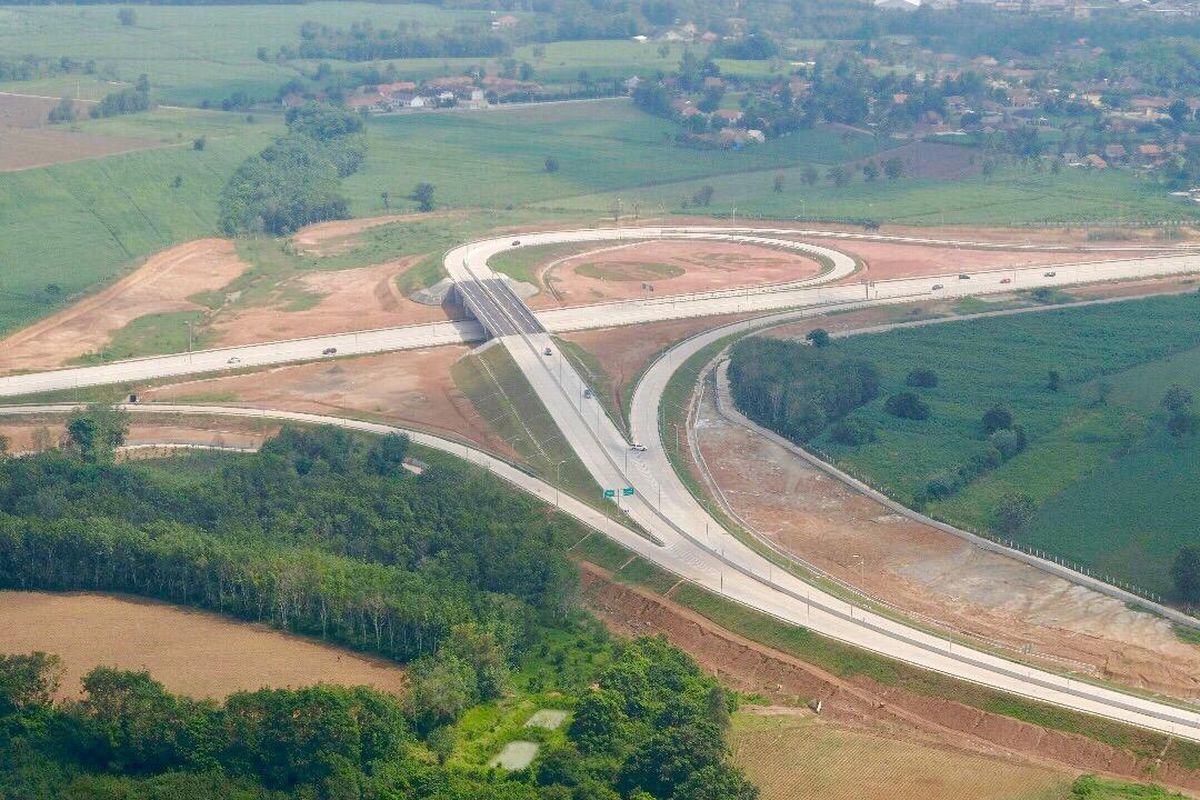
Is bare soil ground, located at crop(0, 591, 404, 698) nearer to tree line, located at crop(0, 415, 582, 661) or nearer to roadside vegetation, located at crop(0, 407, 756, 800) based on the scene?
roadside vegetation, located at crop(0, 407, 756, 800)

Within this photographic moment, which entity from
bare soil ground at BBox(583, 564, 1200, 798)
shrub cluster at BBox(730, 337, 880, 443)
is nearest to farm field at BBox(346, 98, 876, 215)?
shrub cluster at BBox(730, 337, 880, 443)

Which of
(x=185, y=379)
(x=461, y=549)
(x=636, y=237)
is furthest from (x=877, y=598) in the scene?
(x=636, y=237)

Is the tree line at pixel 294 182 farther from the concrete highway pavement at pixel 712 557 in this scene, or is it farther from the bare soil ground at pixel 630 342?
the bare soil ground at pixel 630 342

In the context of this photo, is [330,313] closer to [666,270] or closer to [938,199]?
[666,270]

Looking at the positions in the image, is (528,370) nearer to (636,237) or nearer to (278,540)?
(278,540)

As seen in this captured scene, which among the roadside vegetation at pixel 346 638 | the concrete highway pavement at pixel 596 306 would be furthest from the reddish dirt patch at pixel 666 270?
the roadside vegetation at pixel 346 638

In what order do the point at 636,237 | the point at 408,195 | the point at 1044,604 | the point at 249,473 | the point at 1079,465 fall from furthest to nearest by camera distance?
the point at 408,195, the point at 636,237, the point at 1079,465, the point at 249,473, the point at 1044,604

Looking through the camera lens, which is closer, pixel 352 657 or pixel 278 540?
pixel 352 657
